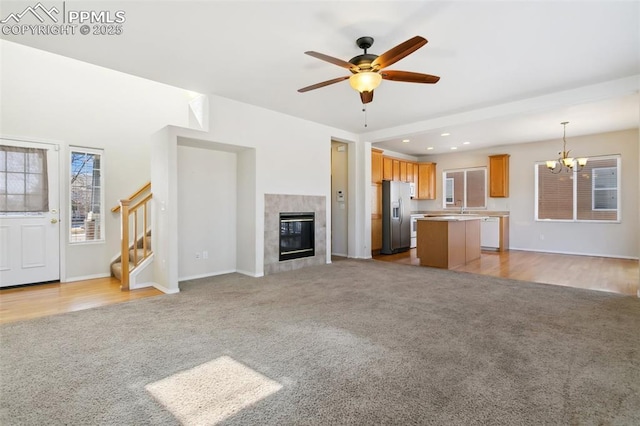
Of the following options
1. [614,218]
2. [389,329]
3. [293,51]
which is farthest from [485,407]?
[614,218]

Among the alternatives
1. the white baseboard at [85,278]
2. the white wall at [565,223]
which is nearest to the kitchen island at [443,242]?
the white wall at [565,223]

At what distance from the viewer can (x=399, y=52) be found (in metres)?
2.50

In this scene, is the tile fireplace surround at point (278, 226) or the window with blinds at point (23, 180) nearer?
the window with blinds at point (23, 180)

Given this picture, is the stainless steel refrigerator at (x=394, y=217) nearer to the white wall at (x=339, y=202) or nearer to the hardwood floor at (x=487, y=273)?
the hardwood floor at (x=487, y=273)

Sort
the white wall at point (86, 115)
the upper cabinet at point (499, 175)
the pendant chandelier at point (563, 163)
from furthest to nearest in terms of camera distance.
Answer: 1. the upper cabinet at point (499, 175)
2. the pendant chandelier at point (563, 163)
3. the white wall at point (86, 115)

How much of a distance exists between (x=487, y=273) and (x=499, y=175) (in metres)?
4.03

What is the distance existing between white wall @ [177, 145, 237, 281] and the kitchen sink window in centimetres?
662

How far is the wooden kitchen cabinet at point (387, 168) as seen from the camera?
790 centimetres

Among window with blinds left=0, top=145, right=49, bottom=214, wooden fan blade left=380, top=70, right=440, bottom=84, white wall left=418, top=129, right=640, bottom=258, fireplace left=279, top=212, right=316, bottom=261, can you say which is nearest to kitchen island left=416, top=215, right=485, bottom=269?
fireplace left=279, top=212, right=316, bottom=261

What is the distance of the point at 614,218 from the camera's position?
6836mm

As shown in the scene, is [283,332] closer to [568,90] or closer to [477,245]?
[568,90]

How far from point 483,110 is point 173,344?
5.41m

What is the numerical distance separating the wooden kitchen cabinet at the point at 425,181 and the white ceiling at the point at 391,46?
13.4 ft

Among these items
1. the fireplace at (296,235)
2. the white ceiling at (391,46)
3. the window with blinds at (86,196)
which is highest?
the white ceiling at (391,46)
